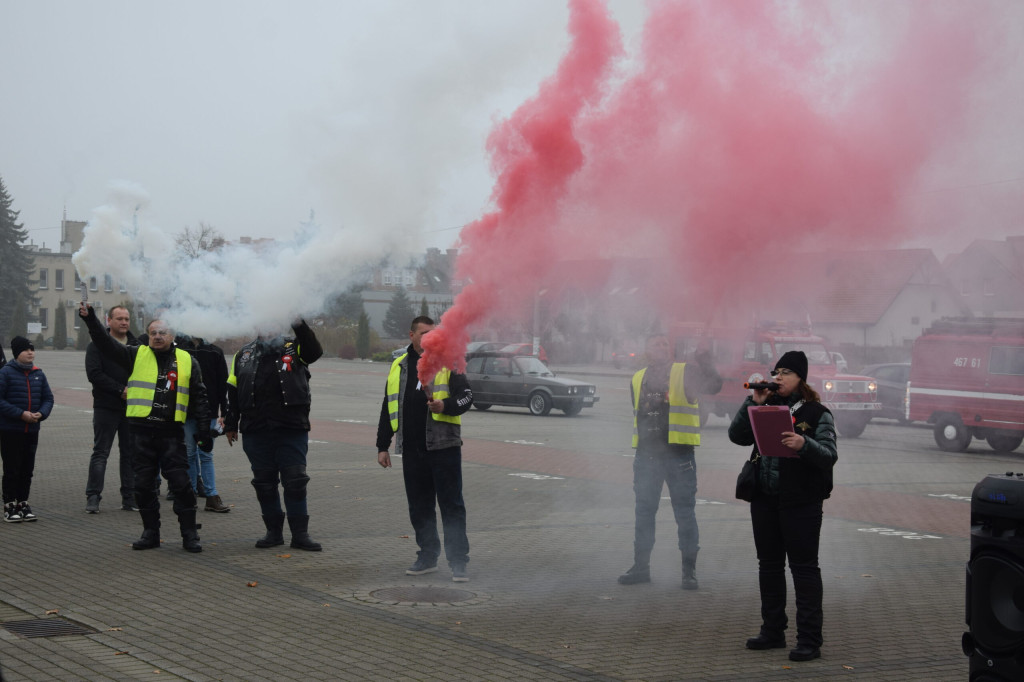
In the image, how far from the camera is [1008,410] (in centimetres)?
1930

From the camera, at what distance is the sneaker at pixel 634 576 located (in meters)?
8.34

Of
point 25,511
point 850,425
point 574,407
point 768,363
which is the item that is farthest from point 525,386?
point 25,511

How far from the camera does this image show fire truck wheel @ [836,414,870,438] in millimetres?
22536

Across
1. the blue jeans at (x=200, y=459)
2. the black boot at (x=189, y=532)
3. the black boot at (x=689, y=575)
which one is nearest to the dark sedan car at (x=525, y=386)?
the blue jeans at (x=200, y=459)

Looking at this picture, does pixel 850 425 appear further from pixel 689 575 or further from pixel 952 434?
pixel 689 575

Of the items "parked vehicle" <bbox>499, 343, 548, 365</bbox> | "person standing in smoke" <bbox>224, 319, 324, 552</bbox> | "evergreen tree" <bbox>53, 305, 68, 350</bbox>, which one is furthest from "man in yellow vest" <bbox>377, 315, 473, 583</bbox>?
"evergreen tree" <bbox>53, 305, 68, 350</bbox>

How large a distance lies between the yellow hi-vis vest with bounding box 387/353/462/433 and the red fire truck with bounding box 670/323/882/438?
7.49ft

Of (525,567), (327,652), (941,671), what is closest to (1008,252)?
(941,671)

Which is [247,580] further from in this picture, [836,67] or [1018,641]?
[836,67]

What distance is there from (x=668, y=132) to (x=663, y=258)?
4.65ft

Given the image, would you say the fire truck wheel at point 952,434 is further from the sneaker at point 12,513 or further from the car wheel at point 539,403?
the sneaker at point 12,513

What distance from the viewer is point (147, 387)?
367 inches

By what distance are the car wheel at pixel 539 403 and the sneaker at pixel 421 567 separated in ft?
60.9

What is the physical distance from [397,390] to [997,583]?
5260mm
